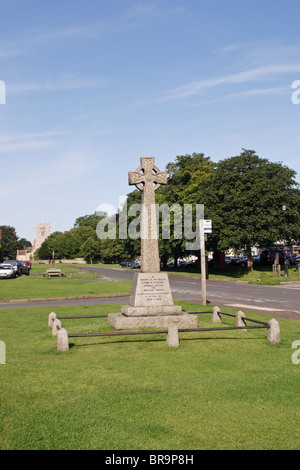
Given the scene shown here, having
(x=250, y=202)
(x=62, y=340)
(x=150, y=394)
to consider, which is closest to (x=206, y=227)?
(x=62, y=340)

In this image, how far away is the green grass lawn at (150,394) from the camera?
5020 millimetres

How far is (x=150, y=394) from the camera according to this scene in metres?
6.54

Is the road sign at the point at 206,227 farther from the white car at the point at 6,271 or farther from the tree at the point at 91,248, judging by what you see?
the tree at the point at 91,248

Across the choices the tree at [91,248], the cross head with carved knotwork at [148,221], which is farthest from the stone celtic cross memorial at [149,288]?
the tree at [91,248]

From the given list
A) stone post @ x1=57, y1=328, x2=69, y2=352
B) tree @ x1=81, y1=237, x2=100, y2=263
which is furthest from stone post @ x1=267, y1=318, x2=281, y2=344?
tree @ x1=81, y1=237, x2=100, y2=263

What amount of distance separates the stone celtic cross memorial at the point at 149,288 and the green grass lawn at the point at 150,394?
3.75 ft

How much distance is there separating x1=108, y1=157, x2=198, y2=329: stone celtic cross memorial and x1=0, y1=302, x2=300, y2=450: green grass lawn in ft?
3.75

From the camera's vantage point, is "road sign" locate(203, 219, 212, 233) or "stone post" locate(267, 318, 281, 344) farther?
"road sign" locate(203, 219, 212, 233)

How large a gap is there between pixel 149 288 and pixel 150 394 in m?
6.03

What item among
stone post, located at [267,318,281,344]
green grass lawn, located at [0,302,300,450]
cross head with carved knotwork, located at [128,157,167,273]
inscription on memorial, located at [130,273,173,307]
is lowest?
green grass lawn, located at [0,302,300,450]

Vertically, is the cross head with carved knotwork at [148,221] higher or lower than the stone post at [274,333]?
higher

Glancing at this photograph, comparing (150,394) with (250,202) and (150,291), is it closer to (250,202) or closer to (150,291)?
(150,291)

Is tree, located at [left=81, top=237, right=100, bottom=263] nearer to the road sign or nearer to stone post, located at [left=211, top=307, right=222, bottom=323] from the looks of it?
the road sign

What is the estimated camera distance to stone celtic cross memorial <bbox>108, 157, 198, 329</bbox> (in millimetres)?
12062
